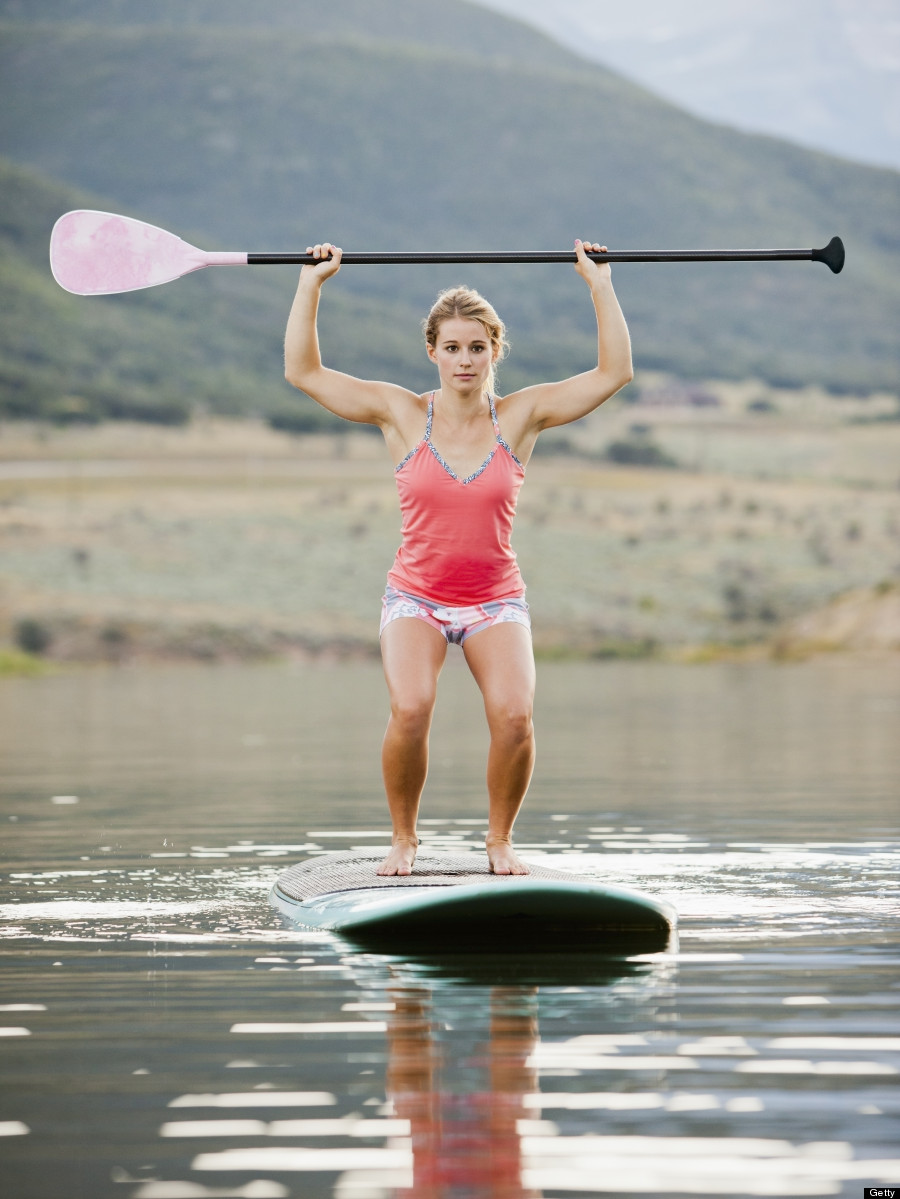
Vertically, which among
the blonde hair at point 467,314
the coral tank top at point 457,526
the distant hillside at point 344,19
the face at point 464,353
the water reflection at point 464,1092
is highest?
the distant hillside at point 344,19

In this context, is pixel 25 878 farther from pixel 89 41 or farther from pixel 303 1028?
pixel 89 41

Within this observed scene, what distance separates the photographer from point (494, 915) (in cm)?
652

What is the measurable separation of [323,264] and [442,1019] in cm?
308

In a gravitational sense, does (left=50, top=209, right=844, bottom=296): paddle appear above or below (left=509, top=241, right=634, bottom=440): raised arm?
above

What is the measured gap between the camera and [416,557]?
7.25m

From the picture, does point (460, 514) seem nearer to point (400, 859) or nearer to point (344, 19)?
point (400, 859)

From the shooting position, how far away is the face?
732 centimetres

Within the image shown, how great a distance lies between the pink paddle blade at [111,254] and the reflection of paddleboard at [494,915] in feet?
9.51

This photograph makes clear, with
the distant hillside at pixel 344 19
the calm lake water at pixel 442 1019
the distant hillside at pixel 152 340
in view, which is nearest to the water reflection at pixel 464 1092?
the calm lake water at pixel 442 1019

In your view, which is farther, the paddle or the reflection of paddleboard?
the paddle

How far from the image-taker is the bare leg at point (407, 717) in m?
7.11

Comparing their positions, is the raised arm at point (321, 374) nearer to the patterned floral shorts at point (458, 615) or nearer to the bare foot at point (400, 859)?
the patterned floral shorts at point (458, 615)

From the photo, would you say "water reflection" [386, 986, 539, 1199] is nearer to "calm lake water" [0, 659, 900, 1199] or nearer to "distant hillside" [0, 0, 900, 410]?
"calm lake water" [0, 659, 900, 1199]

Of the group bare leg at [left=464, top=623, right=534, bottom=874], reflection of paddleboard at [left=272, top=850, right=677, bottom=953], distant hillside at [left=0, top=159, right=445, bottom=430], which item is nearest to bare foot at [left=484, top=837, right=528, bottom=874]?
bare leg at [left=464, top=623, right=534, bottom=874]
